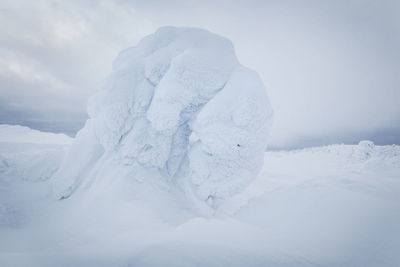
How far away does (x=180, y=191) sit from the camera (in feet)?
27.4

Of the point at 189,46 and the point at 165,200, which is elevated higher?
the point at 189,46

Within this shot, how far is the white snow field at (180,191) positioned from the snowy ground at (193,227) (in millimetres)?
32

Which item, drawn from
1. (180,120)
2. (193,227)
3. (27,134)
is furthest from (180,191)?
(27,134)

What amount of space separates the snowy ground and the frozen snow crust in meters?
→ 0.87

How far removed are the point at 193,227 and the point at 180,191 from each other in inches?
131

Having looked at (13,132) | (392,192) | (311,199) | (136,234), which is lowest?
(13,132)

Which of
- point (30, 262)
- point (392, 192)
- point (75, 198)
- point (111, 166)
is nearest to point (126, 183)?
point (111, 166)

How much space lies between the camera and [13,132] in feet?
76.4

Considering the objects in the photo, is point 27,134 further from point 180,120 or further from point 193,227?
point 193,227

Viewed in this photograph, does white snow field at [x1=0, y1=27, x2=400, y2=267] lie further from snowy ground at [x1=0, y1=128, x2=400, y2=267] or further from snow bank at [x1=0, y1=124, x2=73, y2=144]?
snow bank at [x1=0, y1=124, x2=73, y2=144]

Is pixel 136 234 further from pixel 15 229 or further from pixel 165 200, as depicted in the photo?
pixel 15 229

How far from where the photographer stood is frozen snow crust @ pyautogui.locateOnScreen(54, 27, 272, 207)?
22.7ft

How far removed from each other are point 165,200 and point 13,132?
1036 inches

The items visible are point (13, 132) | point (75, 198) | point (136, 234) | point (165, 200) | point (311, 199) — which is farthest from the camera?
point (13, 132)
